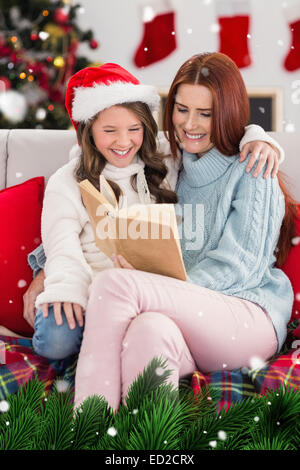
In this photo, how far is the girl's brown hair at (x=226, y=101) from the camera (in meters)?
1.26

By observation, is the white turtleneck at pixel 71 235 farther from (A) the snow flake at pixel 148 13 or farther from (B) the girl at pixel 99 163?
(A) the snow flake at pixel 148 13

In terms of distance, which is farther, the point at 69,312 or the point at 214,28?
the point at 214,28

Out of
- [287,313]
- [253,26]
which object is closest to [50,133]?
[287,313]

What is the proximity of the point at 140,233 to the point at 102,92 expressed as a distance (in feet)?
1.76

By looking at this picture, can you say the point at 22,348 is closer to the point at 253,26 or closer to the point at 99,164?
the point at 99,164

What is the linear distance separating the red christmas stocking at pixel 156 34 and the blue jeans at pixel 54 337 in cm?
256

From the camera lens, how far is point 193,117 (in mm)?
1296

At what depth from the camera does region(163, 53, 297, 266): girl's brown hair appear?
49.8 inches

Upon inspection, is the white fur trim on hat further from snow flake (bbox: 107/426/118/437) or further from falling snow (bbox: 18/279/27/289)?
snow flake (bbox: 107/426/118/437)

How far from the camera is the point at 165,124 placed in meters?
1.42

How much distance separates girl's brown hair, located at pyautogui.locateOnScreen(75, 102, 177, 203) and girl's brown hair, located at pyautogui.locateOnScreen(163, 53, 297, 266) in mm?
103

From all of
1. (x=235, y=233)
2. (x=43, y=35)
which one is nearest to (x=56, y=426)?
(x=235, y=233)

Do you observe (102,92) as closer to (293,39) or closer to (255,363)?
(255,363)

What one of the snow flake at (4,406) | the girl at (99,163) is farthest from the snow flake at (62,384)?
the snow flake at (4,406)
